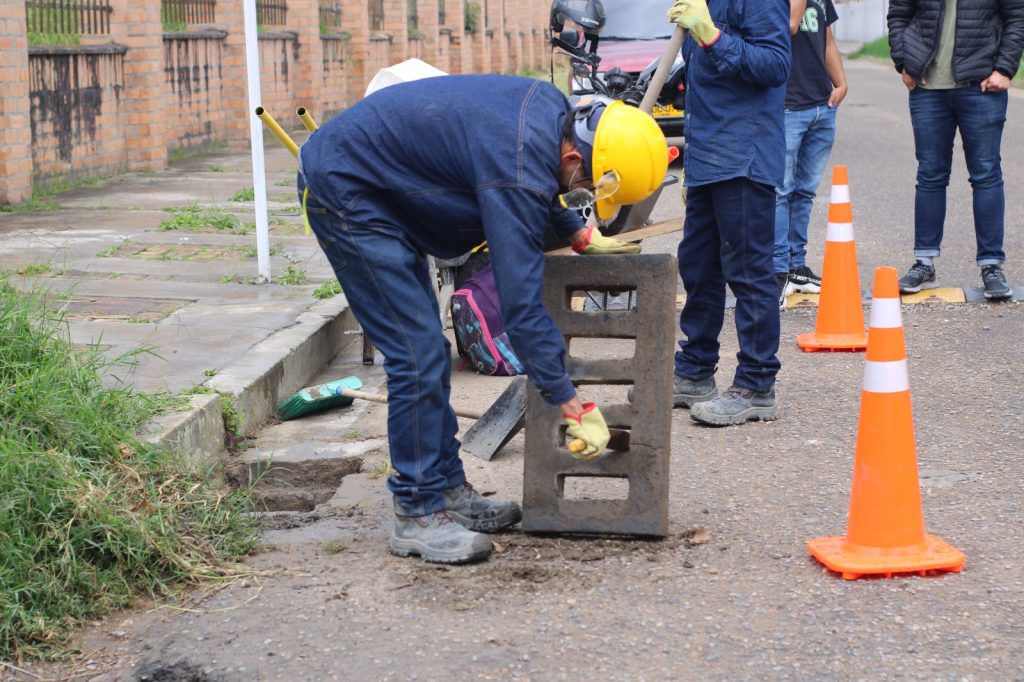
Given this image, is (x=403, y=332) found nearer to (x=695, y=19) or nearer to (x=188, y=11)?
(x=695, y=19)

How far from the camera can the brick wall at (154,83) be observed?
401 inches

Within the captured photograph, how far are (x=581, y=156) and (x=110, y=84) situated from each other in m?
9.72

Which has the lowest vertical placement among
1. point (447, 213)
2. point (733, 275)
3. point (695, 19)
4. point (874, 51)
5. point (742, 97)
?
point (733, 275)

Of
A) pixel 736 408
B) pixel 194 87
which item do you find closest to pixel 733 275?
pixel 736 408

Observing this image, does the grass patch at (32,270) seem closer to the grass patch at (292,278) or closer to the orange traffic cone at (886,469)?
the grass patch at (292,278)

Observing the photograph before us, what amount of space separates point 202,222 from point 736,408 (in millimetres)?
5226

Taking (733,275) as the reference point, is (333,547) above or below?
below

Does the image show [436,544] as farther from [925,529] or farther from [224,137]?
A: [224,137]

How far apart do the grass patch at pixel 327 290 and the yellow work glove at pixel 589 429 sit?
11.6ft

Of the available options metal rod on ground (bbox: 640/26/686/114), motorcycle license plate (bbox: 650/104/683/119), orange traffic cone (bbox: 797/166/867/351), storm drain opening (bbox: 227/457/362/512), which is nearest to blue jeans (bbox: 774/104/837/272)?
orange traffic cone (bbox: 797/166/867/351)

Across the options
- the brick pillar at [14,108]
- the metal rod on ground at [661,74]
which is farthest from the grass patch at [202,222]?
the metal rod on ground at [661,74]

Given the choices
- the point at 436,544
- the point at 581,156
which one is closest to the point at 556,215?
the point at 581,156

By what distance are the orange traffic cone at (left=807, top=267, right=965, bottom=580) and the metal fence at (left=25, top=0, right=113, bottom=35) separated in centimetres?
915

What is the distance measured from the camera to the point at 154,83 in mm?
12797
